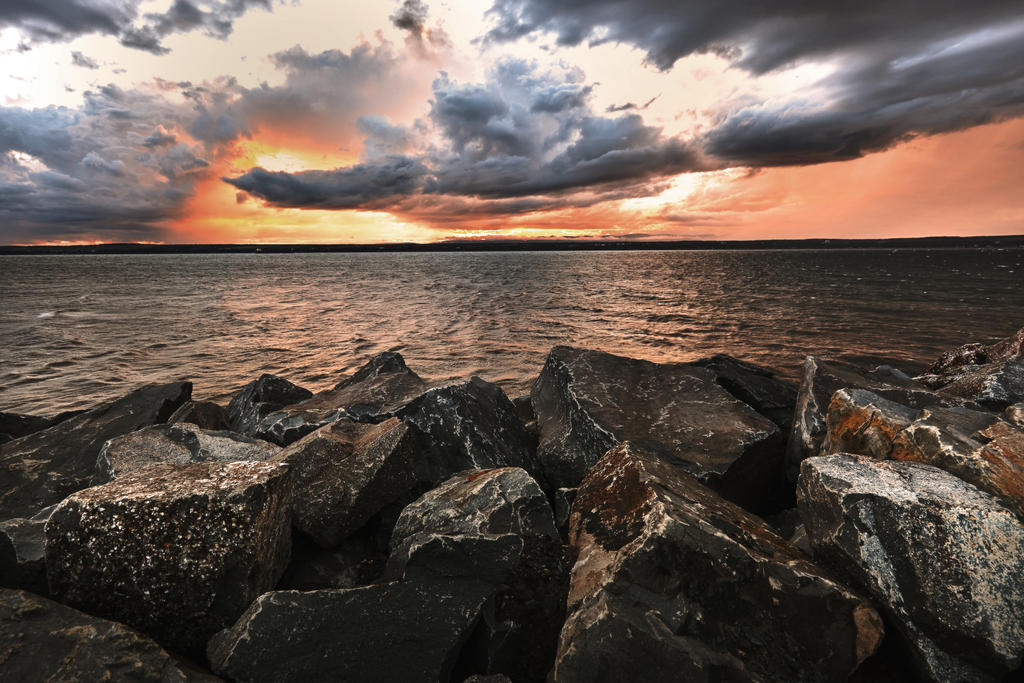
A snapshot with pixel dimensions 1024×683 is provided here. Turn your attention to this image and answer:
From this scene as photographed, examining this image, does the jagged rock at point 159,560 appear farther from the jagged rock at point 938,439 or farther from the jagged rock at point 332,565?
the jagged rock at point 938,439

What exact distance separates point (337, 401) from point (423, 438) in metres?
2.37

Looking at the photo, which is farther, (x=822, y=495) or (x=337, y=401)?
(x=337, y=401)

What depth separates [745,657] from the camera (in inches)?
104

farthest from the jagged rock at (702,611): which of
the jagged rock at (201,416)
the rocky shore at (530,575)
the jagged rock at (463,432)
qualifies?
the jagged rock at (201,416)

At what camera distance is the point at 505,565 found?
3.41 m

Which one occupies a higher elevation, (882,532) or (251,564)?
(882,532)

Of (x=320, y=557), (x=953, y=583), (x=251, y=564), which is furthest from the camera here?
(x=320, y=557)

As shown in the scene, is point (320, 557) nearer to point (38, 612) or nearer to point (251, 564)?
point (251, 564)

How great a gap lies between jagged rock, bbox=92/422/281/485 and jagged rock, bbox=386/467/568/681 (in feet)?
8.96

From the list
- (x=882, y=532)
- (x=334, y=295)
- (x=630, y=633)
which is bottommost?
(x=334, y=295)

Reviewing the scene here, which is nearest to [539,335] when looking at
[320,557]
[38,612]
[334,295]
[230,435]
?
[230,435]

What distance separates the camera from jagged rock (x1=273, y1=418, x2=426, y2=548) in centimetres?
419

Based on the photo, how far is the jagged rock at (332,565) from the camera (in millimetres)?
3941

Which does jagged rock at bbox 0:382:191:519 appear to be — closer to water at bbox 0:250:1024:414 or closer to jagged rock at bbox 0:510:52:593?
jagged rock at bbox 0:510:52:593
